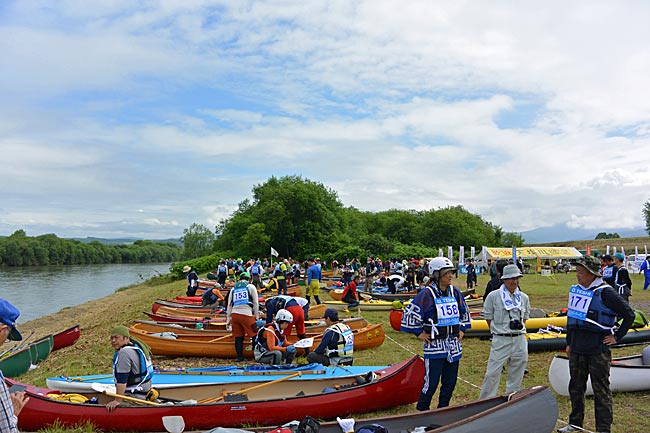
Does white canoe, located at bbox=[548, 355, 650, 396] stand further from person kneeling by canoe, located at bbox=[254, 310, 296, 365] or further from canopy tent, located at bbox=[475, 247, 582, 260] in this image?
canopy tent, located at bbox=[475, 247, 582, 260]

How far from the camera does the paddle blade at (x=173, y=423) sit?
520cm

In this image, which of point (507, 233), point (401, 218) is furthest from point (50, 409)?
point (507, 233)

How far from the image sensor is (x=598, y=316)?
4.82 meters

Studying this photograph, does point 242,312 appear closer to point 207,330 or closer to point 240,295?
point 240,295

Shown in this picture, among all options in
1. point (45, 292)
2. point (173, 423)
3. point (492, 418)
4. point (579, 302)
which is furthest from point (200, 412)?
point (45, 292)

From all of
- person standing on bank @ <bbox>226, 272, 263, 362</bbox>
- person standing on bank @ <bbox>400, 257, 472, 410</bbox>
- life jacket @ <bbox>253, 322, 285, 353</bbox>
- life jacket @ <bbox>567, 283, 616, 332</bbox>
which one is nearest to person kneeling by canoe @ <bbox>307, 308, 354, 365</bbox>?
life jacket @ <bbox>253, 322, 285, 353</bbox>

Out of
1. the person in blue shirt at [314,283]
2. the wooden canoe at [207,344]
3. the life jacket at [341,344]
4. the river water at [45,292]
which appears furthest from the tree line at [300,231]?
the life jacket at [341,344]

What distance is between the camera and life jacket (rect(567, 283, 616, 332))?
4797 millimetres

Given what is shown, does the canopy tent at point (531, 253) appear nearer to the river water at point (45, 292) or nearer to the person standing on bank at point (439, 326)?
the person standing on bank at point (439, 326)

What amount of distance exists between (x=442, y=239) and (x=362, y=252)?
2854 centimetres

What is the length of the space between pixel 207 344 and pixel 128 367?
14.9ft

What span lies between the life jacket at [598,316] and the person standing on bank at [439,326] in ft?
4.03

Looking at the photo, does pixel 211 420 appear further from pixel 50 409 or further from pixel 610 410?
pixel 610 410

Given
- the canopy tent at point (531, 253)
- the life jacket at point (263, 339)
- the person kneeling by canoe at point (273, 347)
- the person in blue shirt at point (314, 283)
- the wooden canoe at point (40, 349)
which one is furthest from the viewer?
the canopy tent at point (531, 253)
